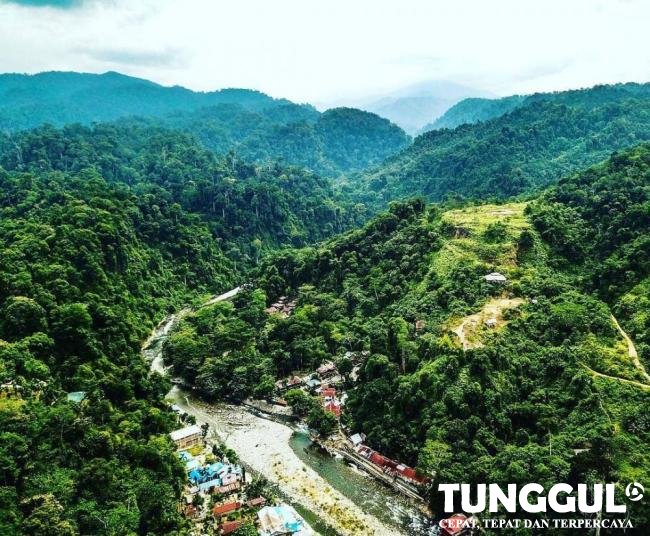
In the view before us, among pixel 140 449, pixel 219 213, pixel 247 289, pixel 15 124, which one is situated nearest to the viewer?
pixel 140 449

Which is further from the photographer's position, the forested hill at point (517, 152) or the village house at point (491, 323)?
the forested hill at point (517, 152)

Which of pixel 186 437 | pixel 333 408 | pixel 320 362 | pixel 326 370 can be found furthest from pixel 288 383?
pixel 186 437

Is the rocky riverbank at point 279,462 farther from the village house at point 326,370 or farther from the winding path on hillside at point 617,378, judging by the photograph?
the winding path on hillside at point 617,378

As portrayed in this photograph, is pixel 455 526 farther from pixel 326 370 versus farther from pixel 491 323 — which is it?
pixel 326 370

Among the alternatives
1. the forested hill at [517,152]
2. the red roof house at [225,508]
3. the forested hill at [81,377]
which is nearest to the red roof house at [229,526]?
the red roof house at [225,508]

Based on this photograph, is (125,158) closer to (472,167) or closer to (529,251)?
(472,167)

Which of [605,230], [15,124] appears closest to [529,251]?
[605,230]

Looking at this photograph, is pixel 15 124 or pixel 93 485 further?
pixel 15 124
